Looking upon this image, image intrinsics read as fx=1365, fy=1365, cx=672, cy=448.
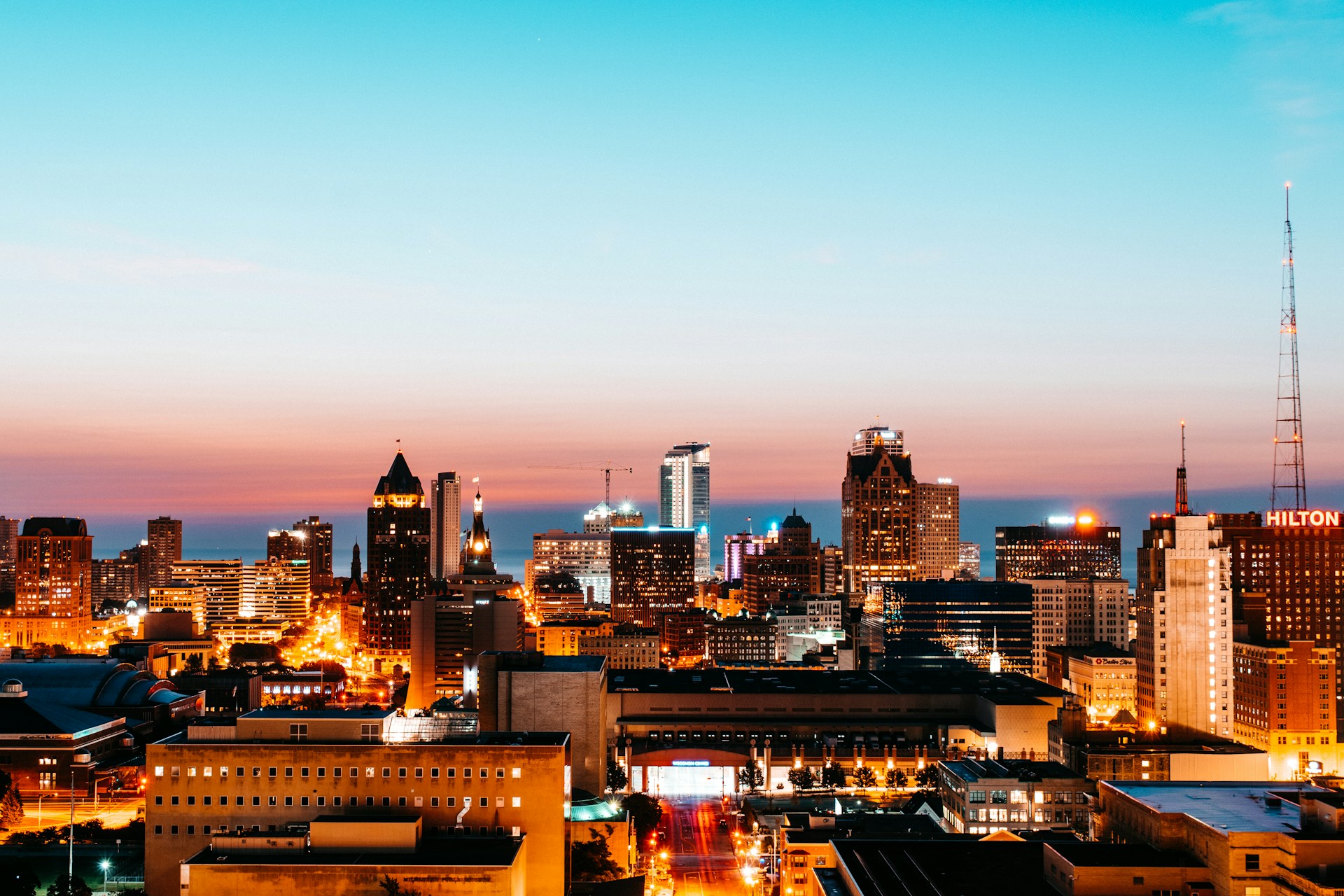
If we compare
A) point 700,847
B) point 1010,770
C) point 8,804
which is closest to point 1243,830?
point 1010,770

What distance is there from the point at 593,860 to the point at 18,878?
3350 cm

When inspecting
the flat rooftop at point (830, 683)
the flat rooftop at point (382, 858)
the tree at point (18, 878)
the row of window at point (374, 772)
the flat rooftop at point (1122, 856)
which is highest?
the row of window at point (374, 772)

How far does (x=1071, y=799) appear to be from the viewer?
4126 inches

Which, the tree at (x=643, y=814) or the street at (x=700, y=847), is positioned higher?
the tree at (x=643, y=814)

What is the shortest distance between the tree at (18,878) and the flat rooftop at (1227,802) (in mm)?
61272

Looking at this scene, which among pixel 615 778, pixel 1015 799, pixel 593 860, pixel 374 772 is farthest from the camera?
pixel 615 778

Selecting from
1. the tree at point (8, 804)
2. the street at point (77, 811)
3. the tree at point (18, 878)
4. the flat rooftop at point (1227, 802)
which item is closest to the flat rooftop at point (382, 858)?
the tree at point (18, 878)

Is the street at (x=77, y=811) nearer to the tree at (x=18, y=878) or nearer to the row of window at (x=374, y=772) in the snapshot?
the tree at (x=18, y=878)

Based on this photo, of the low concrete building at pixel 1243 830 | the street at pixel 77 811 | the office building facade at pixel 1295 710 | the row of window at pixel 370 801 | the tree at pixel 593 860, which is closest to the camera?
the low concrete building at pixel 1243 830

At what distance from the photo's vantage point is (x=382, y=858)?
2613 inches

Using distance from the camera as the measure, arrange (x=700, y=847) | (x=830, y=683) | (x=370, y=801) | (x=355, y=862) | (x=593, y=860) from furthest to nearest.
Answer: (x=830, y=683) → (x=700, y=847) → (x=593, y=860) → (x=370, y=801) → (x=355, y=862)

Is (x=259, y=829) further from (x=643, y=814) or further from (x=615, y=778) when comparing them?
(x=615, y=778)

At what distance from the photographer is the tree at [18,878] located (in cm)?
7606

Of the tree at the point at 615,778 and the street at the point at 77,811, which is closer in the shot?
the street at the point at 77,811
